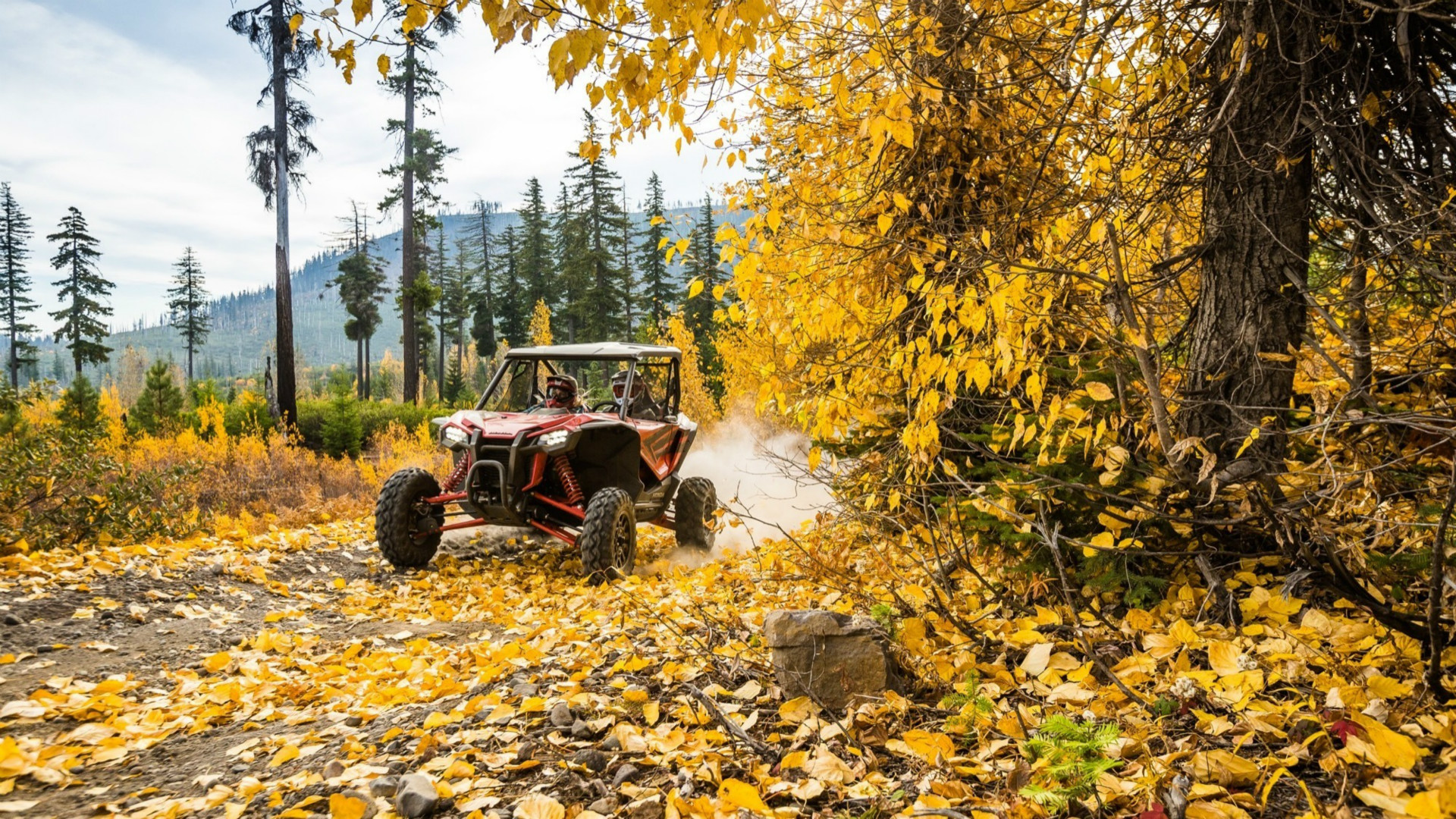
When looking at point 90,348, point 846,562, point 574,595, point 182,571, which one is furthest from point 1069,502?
point 90,348

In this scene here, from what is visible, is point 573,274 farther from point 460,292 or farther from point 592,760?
point 592,760

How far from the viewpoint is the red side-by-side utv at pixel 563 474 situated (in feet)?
19.7

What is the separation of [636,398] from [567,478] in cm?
142

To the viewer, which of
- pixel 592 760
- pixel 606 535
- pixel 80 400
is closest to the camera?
pixel 592 760

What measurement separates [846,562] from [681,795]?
2.53 metres

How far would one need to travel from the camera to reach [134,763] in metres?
2.77

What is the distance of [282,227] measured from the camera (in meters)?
17.6

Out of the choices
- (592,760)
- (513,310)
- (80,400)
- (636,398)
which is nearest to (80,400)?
(80,400)

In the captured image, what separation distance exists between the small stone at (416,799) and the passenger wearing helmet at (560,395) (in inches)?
198

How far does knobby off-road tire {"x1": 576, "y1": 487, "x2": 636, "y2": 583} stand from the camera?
575 cm

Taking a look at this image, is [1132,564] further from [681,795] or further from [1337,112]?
[681,795]

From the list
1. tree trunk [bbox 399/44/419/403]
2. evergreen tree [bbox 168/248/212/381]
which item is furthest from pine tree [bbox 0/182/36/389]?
tree trunk [bbox 399/44/419/403]

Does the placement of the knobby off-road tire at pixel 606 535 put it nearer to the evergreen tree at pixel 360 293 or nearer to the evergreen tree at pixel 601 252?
the evergreen tree at pixel 601 252

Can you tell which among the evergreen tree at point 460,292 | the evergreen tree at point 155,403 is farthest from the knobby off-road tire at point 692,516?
the evergreen tree at point 460,292
